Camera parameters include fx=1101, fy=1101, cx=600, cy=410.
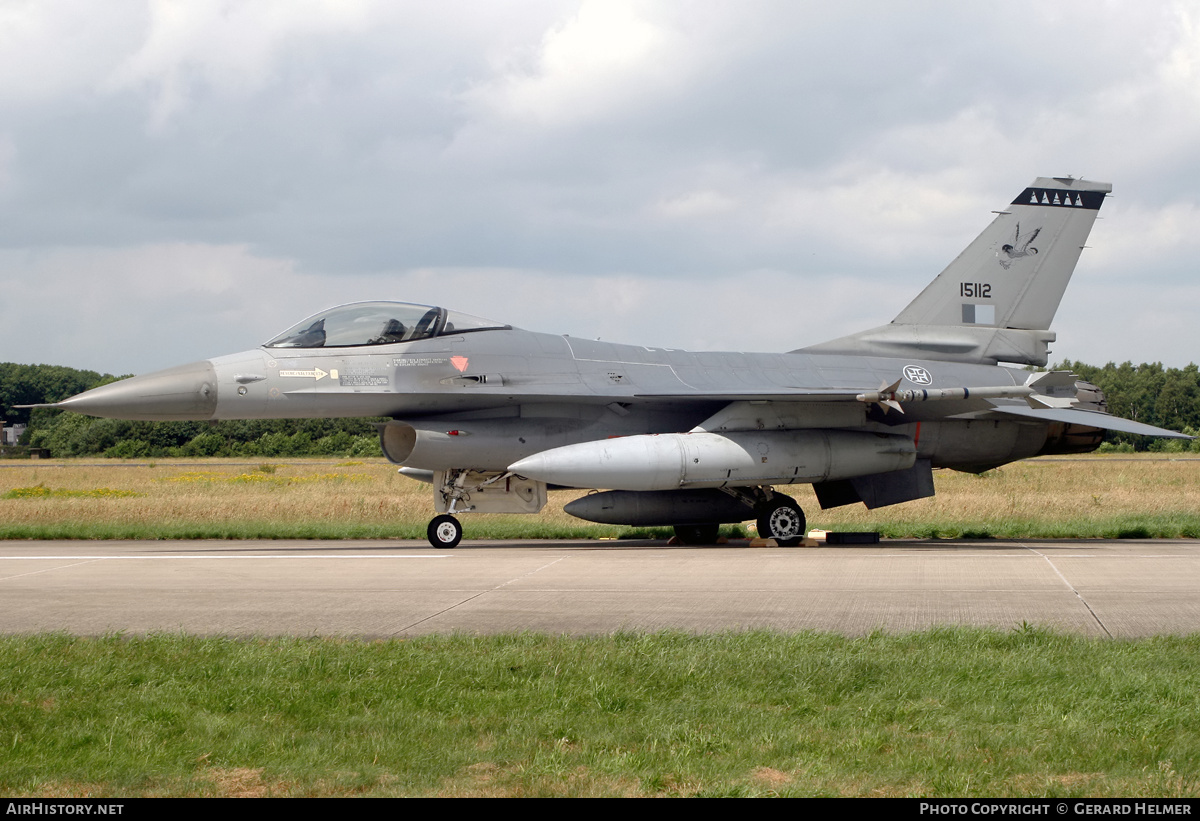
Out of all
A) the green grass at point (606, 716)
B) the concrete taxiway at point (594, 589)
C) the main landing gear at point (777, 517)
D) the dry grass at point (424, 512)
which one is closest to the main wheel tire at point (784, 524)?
the main landing gear at point (777, 517)

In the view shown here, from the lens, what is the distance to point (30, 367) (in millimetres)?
107625

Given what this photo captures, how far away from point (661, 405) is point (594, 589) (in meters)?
6.30

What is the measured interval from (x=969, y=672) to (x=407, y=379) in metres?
9.97

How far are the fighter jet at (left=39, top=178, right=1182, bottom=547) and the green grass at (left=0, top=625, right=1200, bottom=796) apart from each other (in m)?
7.39

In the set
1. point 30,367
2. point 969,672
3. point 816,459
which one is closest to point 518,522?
point 816,459

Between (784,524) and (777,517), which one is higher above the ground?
(777,517)

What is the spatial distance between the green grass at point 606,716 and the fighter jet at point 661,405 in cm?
739

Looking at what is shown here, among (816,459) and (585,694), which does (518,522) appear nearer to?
(816,459)

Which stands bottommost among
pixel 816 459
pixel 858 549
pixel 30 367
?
pixel 858 549

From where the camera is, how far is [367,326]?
581 inches

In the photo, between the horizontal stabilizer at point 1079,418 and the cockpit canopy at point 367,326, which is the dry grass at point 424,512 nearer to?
the horizontal stabilizer at point 1079,418

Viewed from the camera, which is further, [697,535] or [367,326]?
[697,535]

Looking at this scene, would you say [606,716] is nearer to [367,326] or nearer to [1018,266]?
[367,326]

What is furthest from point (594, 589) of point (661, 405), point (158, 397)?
point (158, 397)
